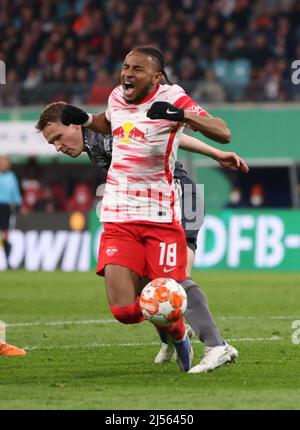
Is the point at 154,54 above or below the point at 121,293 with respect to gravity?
above

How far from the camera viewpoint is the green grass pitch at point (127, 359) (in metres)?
6.66

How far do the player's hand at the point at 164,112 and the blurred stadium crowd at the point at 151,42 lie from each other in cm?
1738

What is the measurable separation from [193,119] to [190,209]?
202 cm

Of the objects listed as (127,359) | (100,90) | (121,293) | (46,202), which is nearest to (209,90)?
(100,90)

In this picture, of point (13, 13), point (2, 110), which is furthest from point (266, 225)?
point (13, 13)

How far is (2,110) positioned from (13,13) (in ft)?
13.2

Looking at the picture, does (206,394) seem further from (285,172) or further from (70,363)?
(285,172)

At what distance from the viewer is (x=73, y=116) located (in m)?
7.85

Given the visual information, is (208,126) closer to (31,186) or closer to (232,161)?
(232,161)

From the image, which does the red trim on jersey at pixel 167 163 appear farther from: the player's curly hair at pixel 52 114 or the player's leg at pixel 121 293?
the player's curly hair at pixel 52 114

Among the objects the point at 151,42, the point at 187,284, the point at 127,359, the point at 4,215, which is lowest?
the point at 127,359

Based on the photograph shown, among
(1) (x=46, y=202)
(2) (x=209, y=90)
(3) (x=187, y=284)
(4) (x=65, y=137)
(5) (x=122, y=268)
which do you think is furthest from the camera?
(2) (x=209, y=90)

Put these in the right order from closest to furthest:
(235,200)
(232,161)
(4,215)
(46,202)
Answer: (232,161) < (4,215) < (46,202) < (235,200)

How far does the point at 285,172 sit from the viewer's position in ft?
87.4
